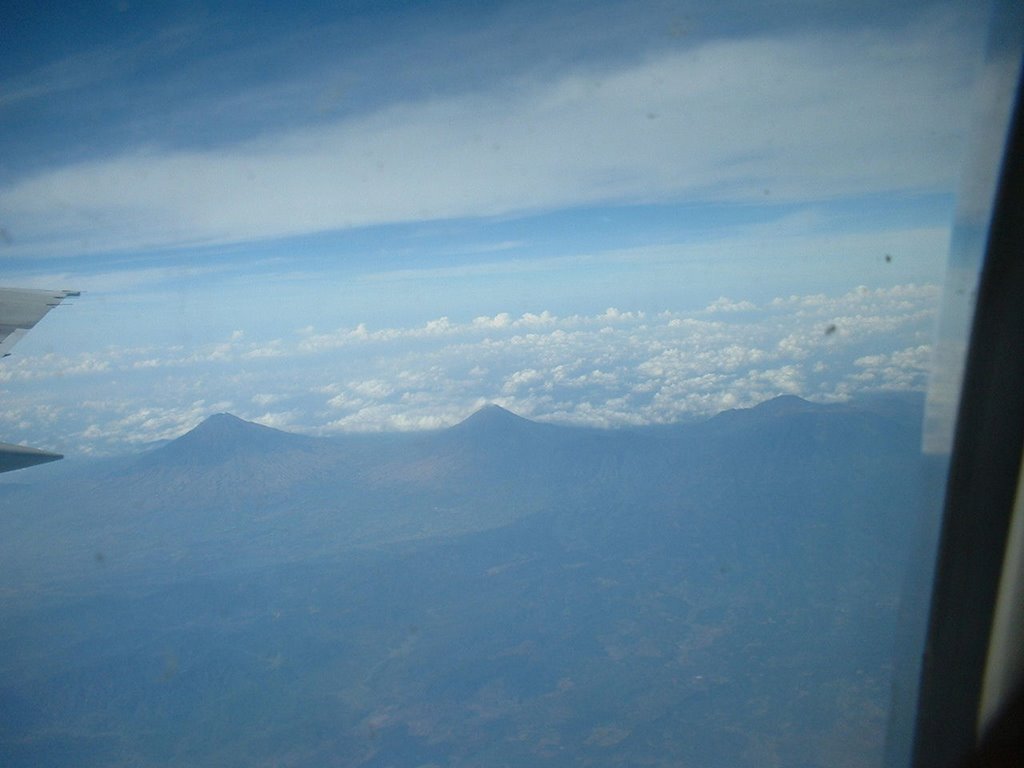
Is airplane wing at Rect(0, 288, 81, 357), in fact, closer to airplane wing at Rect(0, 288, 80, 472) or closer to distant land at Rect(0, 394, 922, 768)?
airplane wing at Rect(0, 288, 80, 472)

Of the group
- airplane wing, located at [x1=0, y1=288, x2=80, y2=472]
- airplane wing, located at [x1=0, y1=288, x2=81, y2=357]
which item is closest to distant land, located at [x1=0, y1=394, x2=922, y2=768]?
airplane wing, located at [x1=0, y1=288, x2=80, y2=472]

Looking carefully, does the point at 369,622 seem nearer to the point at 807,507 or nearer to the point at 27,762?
the point at 27,762

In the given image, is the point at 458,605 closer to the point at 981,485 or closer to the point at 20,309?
the point at 20,309

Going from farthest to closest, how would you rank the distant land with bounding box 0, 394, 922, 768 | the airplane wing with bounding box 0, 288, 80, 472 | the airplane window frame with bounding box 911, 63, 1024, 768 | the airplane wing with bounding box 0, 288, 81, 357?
1. the distant land with bounding box 0, 394, 922, 768
2. the airplane wing with bounding box 0, 288, 81, 357
3. the airplane wing with bounding box 0, 288, 80, 472
4. the airplane window frame with bounding box 911, 63, 1024, 768

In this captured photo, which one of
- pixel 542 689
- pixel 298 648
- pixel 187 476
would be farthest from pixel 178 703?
pixel 187 476

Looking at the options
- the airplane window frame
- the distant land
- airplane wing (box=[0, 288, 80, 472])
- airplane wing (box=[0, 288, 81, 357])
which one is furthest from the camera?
the distant land

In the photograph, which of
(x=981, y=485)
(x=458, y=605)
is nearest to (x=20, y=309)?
(x=981, y=485)
